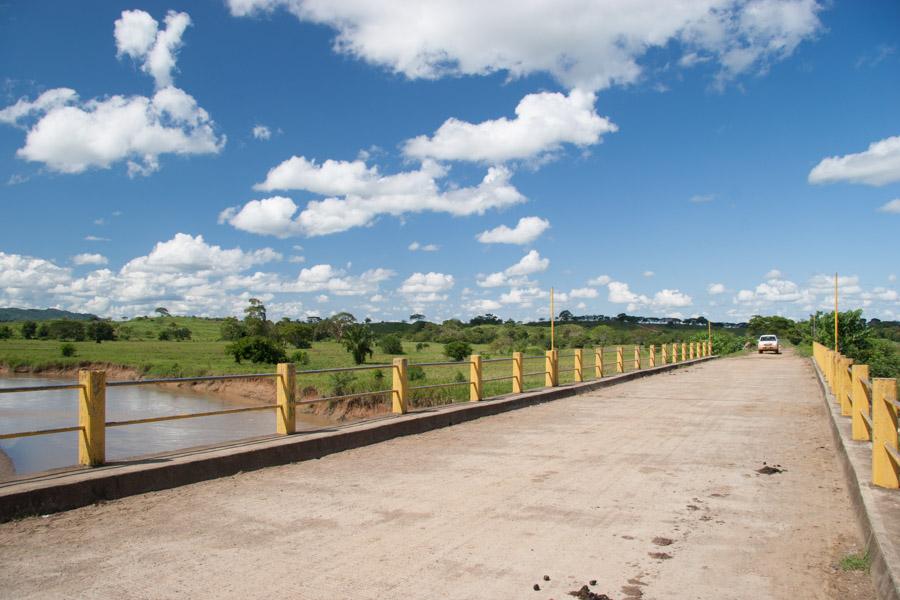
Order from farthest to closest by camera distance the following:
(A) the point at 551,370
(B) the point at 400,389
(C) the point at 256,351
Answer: (C) the point at 256,351
(A) the point at 551,370
(B) the point at 400,389

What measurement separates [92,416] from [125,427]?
71.9 feet

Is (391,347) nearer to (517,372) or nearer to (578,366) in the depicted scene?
(578,366)

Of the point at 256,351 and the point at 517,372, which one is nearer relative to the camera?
the point at 517,372

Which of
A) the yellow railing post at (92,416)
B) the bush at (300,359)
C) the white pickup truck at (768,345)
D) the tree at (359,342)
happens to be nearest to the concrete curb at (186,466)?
the yellow railing post at (92,416)

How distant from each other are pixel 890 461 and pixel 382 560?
4.99 m

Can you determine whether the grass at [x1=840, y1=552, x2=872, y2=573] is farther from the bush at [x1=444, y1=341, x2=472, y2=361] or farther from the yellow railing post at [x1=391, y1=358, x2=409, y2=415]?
the bush at [x1=444, y1=341, x2=472, y2=361]

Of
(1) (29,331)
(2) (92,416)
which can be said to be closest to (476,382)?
(2) (92,416)

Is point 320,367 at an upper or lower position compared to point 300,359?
lower

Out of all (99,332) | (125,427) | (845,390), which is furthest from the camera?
(99,332)

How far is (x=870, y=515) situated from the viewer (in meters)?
5.85

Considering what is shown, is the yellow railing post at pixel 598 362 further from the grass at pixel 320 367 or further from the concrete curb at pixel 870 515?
the concrete curb at pixel 870 515

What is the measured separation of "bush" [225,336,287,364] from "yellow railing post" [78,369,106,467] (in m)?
43.1

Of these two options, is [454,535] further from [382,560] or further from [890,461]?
[890,461]

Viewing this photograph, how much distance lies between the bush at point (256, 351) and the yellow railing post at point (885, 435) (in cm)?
4605
